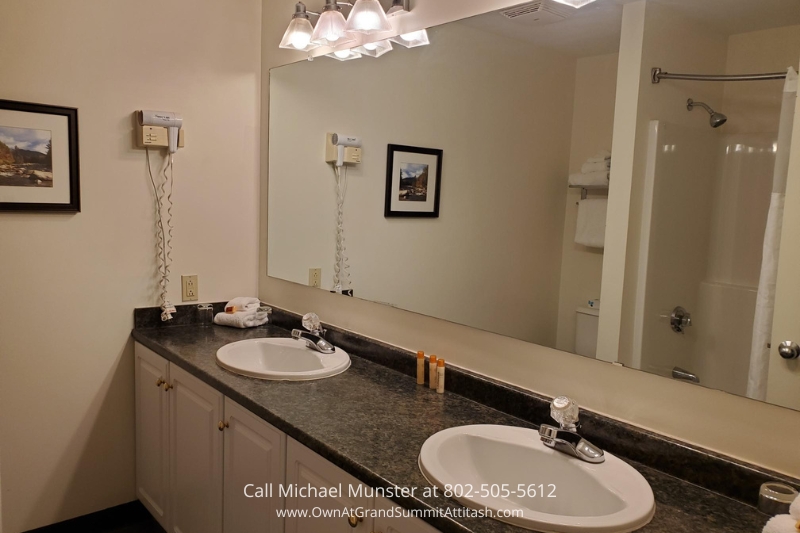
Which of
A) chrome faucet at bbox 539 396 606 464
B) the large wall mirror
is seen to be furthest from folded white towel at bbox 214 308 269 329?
chrome faucet at bbox 539 396 606 464

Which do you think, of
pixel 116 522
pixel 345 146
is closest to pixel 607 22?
pixel 345 146

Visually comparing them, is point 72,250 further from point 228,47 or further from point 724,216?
point 724,216

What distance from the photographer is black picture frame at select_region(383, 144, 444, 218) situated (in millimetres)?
1979

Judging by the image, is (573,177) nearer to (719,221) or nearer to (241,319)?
(719,221)

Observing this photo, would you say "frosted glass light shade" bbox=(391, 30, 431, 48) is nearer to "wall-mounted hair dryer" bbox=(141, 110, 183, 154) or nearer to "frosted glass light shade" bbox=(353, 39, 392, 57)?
"frosted glass light shade" bbox=(353, 39, 392, 57)

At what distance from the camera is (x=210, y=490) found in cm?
202

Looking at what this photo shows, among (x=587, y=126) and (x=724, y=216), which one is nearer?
(x=724, y=216)

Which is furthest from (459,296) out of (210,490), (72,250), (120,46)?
(120,46)

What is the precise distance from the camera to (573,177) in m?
1.55

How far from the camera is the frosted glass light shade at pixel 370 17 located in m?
1.95

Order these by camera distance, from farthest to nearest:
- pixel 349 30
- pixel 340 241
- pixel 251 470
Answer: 1. pixel 340 241
2. pixel 349 30
3. pixel 251 470

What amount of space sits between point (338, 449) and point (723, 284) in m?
0.96

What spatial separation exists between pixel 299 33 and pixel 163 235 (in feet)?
3.45

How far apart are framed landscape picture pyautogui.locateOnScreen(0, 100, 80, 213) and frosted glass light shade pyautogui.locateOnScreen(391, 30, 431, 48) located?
1.31m
